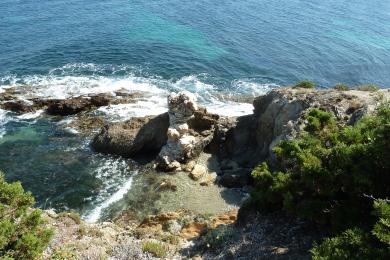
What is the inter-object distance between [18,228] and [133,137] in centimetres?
2109

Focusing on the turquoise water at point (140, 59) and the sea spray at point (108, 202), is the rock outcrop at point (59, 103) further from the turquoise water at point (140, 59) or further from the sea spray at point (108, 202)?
the sea spray at point (108, 202)

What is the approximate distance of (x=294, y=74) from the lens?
5891 cm

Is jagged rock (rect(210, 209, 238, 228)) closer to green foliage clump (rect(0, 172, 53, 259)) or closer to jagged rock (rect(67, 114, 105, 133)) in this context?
green foliage clump (rect(0, 172, 53, 259))

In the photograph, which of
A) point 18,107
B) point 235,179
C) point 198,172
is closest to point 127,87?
point 18,107

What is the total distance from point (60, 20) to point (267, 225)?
57193 mm

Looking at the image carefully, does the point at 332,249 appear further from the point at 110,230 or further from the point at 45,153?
the point at 45,153

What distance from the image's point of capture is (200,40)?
66125 millimetres

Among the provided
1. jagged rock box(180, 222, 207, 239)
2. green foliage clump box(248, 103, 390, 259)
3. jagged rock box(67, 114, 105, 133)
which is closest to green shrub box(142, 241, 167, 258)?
jagged rock box(180, 222, 207, 239)

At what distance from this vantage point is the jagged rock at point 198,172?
3409 cm

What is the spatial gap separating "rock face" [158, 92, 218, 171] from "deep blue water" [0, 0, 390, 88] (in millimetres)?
15314

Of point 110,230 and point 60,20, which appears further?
point 60,20

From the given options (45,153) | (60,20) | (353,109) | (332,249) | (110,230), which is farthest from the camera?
(60,20)

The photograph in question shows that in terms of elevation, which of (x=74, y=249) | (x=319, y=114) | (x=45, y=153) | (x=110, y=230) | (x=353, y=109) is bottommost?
(x=45, y=153)

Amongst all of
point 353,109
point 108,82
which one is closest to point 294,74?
point 108,82
